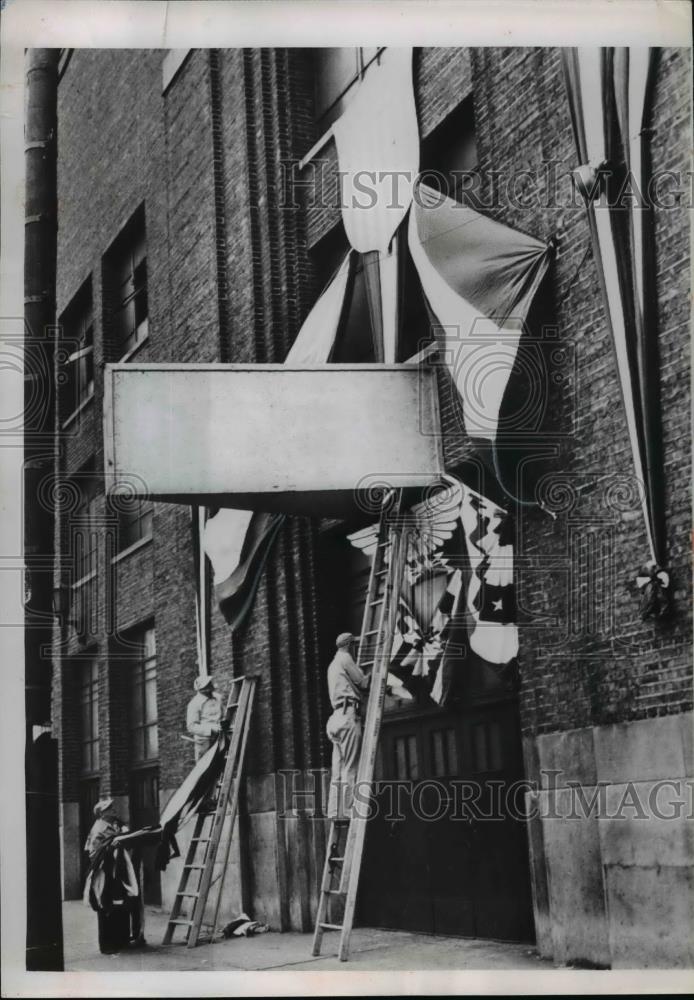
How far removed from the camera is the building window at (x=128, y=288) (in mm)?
13461

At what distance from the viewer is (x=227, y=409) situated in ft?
35.2

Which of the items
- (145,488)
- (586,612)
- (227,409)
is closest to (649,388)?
(586,612)

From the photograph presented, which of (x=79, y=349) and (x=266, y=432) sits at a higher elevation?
(x=79, y=349)

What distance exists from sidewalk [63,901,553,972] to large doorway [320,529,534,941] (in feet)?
0.81

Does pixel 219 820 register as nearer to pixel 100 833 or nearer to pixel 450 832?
pixel 100 833

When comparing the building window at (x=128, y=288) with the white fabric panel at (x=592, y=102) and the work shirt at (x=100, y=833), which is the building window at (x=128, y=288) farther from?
the white fabric panel at (x=592, y=102)

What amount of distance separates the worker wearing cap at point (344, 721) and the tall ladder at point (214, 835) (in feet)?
3.82

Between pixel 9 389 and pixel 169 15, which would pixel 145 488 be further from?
pixel 169 15

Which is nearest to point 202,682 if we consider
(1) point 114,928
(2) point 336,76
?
(1) point 114,928

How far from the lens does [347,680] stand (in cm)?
1123

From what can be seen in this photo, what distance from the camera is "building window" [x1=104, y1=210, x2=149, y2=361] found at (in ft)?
44.2

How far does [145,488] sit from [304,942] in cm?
409

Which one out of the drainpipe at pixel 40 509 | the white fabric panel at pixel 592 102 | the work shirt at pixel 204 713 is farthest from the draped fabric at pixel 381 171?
the work shirt at pixel 204 713

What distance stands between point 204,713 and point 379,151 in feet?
18.3
